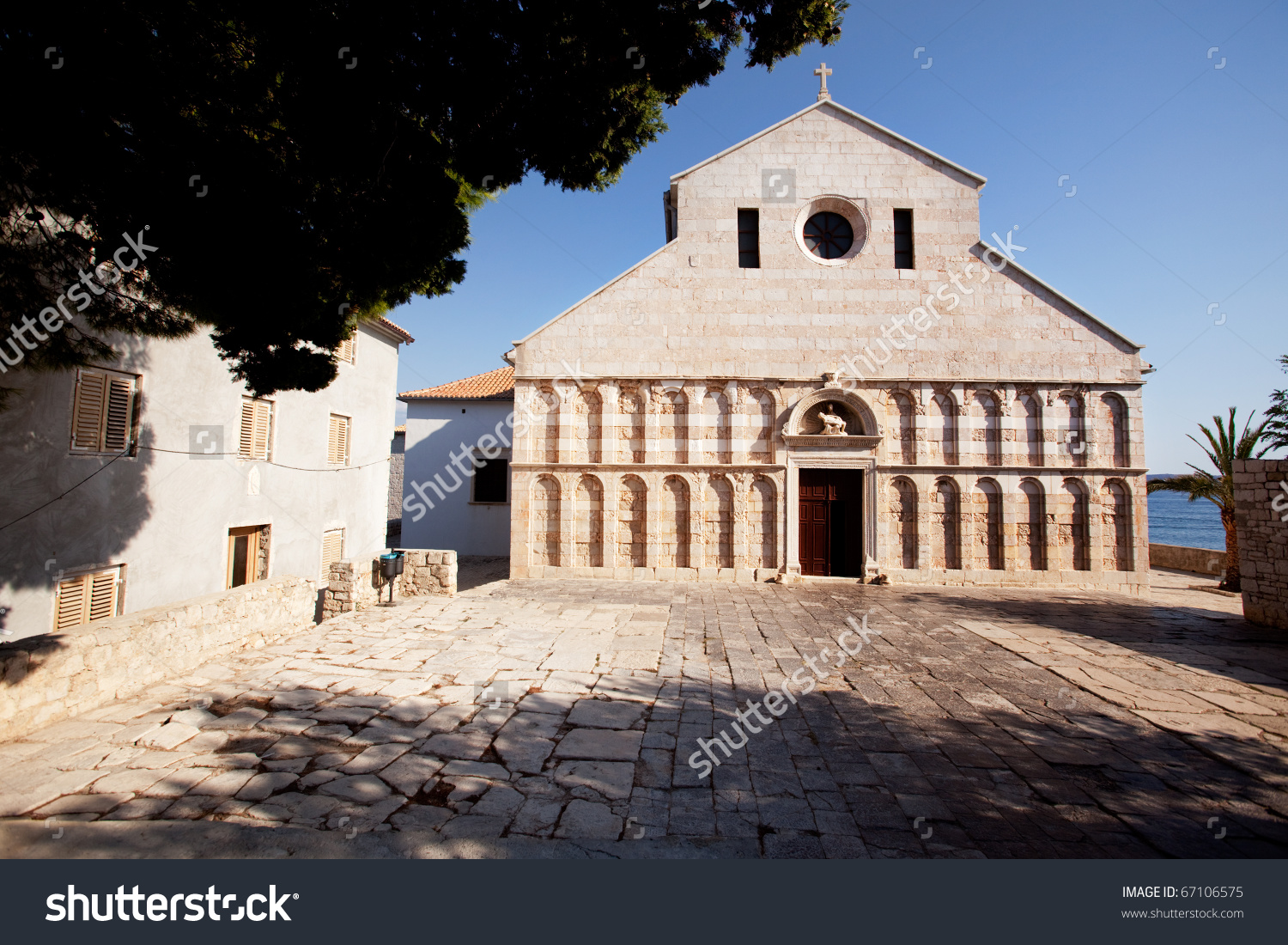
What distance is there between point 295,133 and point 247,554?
9976 mm

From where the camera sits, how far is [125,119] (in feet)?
17.4

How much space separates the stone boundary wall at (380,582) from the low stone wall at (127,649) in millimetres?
1346

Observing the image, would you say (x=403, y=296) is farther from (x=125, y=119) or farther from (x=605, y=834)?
(x=605, y=834)

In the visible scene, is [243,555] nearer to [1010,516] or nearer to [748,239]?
[748,239]

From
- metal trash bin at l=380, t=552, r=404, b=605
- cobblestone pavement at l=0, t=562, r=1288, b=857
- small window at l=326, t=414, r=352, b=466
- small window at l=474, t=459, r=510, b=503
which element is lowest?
cobblestone pavement at l=0, t=562, r=1288, b=857

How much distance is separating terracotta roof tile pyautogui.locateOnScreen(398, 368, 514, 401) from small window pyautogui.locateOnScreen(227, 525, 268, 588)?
7615 mm

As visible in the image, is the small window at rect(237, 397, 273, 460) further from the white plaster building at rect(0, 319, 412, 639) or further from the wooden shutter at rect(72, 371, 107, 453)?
the wooden shutter at rect(72, 371, 107, 453)

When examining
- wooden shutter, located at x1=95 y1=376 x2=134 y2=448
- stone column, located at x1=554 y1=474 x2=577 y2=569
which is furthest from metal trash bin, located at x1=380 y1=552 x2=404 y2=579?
wooden shutter, located at x1=95 y1=376 x2=134 y2=448

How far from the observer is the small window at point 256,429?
38.9 feet

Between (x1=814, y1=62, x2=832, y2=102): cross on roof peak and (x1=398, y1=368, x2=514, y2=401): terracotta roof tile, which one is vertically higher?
(x1=814, y1=62, x2=832, y2=102): cross on roof peak

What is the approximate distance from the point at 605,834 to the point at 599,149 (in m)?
7.90

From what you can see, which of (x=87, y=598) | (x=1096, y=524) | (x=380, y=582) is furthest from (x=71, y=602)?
(x=1096, y=524)

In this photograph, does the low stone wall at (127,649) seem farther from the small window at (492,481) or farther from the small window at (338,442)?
the small window at (492,481)

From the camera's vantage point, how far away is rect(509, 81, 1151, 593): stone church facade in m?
12.3
